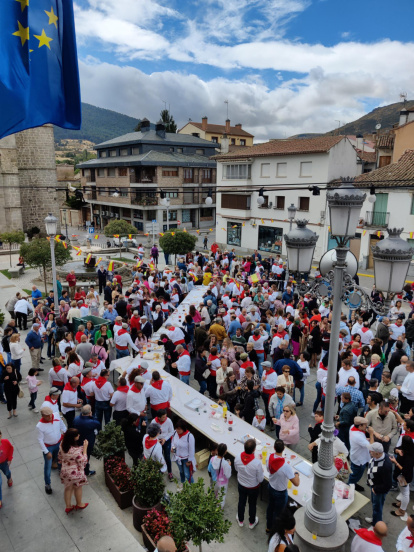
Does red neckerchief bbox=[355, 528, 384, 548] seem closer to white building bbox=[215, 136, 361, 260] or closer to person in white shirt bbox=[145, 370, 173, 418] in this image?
person in white shirt bbox=[145, 370, 173, 418]

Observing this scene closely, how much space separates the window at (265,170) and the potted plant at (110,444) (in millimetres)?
27842

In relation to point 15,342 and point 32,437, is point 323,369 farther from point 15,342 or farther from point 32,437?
point 15,342

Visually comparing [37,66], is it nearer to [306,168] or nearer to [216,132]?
[306,168]

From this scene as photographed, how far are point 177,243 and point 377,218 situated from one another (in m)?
12.7

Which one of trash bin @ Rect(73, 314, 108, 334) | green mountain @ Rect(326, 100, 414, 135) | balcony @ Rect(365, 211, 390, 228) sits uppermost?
green mountain @ Rect(326, 100, 414, 135)

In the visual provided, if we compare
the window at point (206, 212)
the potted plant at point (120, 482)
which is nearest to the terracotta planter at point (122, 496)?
the potted plant at point (120, 482)

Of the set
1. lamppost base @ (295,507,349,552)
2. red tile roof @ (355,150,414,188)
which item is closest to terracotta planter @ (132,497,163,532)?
lamppost base @ (295,507,349,552)

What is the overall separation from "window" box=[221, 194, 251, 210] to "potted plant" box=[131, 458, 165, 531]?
29365mm

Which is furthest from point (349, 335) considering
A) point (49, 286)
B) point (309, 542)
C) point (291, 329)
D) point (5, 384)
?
point (49, 286)

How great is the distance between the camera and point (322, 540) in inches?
198

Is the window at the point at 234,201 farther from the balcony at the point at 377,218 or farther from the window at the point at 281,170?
the balcony at the point at 377,218

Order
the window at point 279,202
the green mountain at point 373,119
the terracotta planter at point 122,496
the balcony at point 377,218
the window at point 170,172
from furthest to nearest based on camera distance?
the green mountain at point 373,119 → the window at point 170,172 → the window at point 279,202 → the balcony at point 377,218 → the terracotta planter at point 122,496

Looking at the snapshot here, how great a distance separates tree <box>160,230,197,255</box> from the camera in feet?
80.1

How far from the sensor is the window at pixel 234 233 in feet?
115
